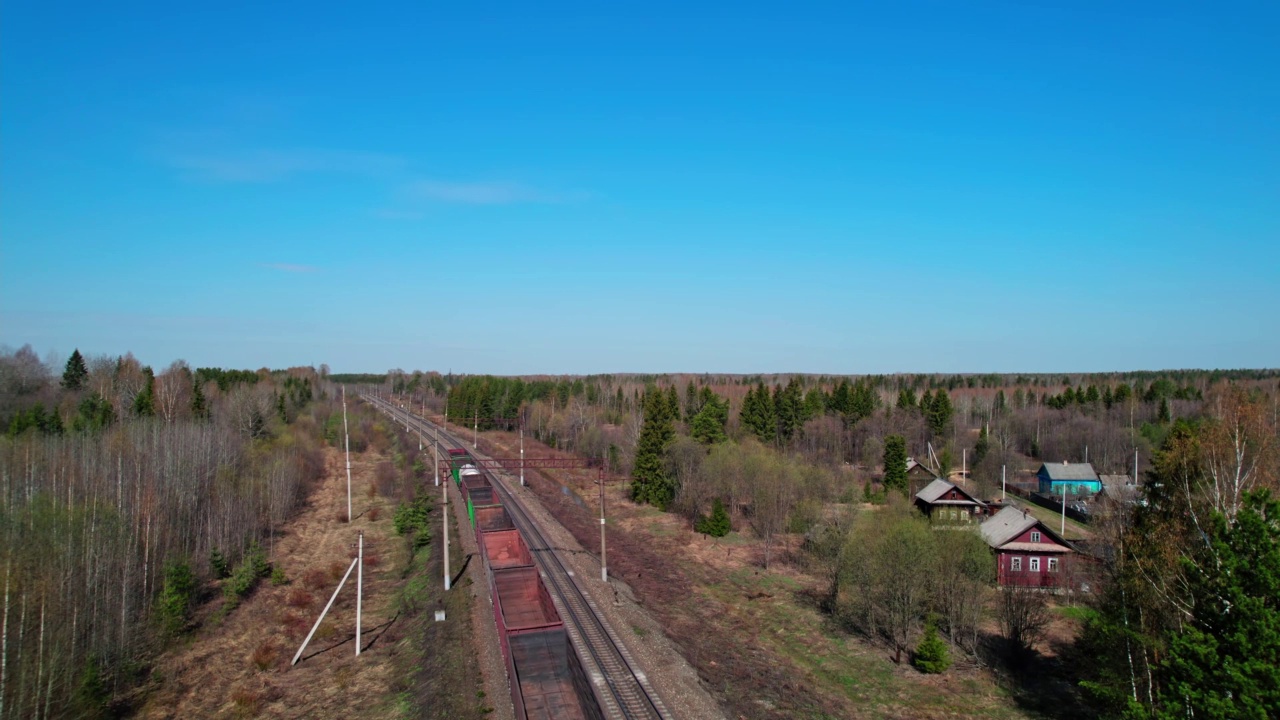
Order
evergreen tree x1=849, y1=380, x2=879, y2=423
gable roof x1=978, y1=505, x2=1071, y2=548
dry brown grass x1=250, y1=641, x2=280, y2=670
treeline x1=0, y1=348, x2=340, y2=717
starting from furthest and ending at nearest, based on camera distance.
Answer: evergreen tree x1=849, y1=380, x2=879, y2=423
gable roof x1=978, y1=505, x2=1071, y2=548
dry brown grass x1=250, y1=641, x2=280, y2=670
treeline x1=0, y1=348, x2=340, y2=717

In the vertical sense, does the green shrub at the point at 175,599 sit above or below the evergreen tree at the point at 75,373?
below

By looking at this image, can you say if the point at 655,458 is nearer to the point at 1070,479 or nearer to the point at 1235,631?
the point at 1070,479

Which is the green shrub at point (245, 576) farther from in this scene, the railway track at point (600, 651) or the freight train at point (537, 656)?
the railway track at point (600, 651)

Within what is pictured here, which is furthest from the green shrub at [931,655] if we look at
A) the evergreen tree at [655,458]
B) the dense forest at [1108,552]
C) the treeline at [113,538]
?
the evergreen tree at [655,458]

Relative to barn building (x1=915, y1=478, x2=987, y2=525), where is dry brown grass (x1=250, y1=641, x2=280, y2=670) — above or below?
below

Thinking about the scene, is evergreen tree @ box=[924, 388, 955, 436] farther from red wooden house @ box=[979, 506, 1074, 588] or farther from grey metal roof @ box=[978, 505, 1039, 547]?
red wooden house @ box=[979, 506, 1074, 588]

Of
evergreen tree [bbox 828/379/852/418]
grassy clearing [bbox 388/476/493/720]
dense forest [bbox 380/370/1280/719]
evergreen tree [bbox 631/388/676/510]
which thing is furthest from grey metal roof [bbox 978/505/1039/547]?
evergreen tree [bbox 828/379/852/418]
